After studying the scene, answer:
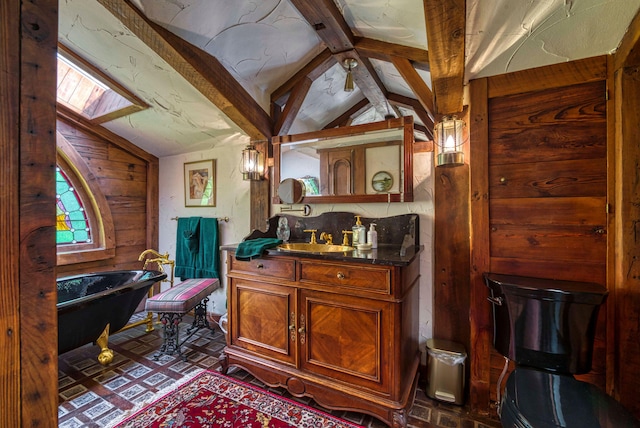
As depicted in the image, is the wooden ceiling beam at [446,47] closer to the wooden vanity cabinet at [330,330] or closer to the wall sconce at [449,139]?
the wall sconce at [449,139]

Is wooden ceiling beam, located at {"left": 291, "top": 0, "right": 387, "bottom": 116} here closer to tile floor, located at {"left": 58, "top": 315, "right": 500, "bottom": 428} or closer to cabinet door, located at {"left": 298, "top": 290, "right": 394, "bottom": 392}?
cabinet door, located at {"left": 298, "top": 290, "right": 394, "bottom": 392}

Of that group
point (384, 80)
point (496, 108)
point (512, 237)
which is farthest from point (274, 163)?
point (512, 237)

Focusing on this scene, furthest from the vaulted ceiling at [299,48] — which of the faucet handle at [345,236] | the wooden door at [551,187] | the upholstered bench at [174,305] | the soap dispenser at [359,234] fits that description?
the upholstered bench at [174,305]

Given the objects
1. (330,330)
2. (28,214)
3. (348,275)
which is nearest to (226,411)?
(330,330)

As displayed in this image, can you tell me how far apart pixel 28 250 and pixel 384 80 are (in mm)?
2510

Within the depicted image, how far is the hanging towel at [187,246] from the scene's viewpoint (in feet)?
9.69

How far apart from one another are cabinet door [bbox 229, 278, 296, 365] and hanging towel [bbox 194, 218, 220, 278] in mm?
986

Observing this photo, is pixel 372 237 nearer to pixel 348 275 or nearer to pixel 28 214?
pixel 348 275

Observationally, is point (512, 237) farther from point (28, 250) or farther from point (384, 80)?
point (28, 250)

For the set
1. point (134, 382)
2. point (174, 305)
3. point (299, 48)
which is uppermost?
point (299, 48)

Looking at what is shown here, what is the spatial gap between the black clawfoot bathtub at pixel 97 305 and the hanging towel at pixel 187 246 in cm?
50

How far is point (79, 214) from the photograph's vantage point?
9.31 feet

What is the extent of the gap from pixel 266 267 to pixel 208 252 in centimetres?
133

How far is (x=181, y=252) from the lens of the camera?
9.98 ft
